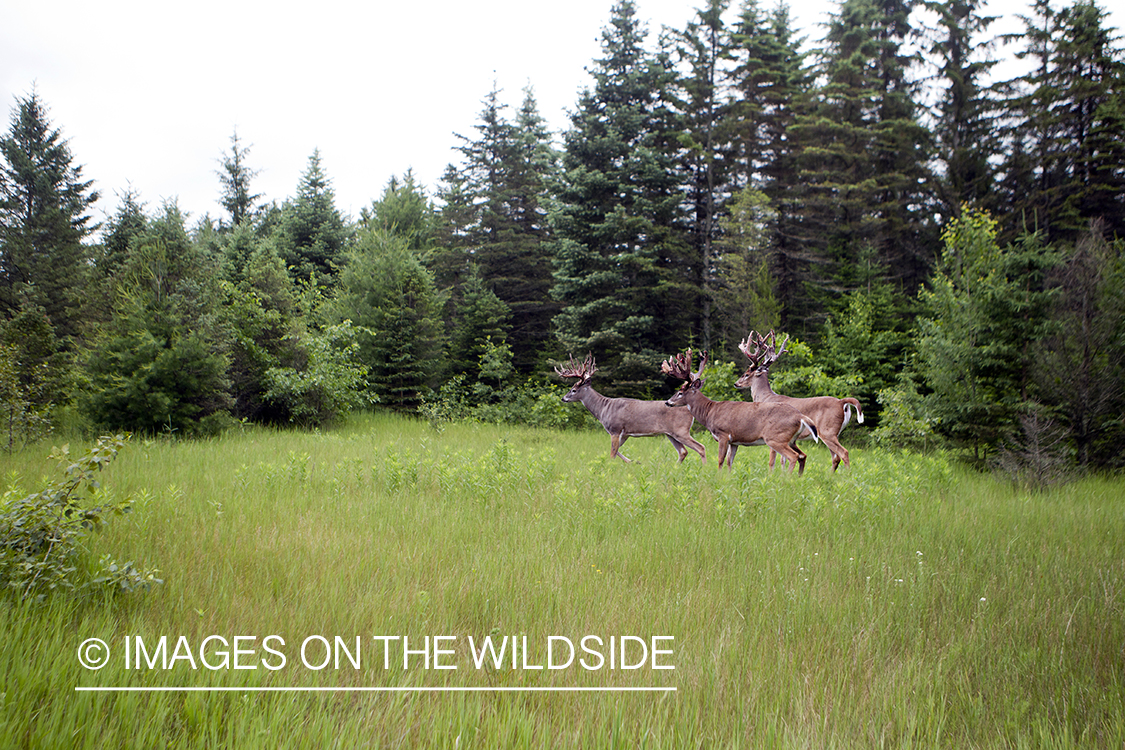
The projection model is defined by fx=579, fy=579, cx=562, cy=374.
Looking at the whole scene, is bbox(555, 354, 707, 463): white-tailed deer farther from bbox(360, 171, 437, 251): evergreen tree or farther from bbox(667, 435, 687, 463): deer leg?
bbox(360, 171, 437, 251): evergreen tree

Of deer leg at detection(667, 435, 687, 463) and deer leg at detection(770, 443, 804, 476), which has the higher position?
deer leg at detection(770, 443, 804, 476)

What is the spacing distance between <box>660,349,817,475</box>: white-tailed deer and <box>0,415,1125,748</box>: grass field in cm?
125

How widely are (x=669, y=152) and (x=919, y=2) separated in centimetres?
1012

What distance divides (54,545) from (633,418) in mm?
7908

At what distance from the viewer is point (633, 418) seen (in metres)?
10.1

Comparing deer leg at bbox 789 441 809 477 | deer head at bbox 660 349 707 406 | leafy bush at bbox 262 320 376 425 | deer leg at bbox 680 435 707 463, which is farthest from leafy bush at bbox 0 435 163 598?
leafy bush at bbox 262 320 376 425

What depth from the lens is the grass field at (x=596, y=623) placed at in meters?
2.38

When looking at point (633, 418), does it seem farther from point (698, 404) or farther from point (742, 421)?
point (742, 421)

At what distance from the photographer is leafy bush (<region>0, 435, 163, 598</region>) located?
3262mm

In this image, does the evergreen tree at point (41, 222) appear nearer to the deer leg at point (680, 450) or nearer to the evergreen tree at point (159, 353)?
the evergreen tree at point (159, 353)

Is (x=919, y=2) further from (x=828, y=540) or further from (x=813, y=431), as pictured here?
(x=828, y=540)

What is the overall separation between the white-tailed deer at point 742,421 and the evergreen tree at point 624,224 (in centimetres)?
981

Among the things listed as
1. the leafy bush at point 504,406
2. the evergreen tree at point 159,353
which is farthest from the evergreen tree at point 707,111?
the evergreen tree at point 159,353

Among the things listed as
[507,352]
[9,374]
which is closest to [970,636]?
[9,374]
